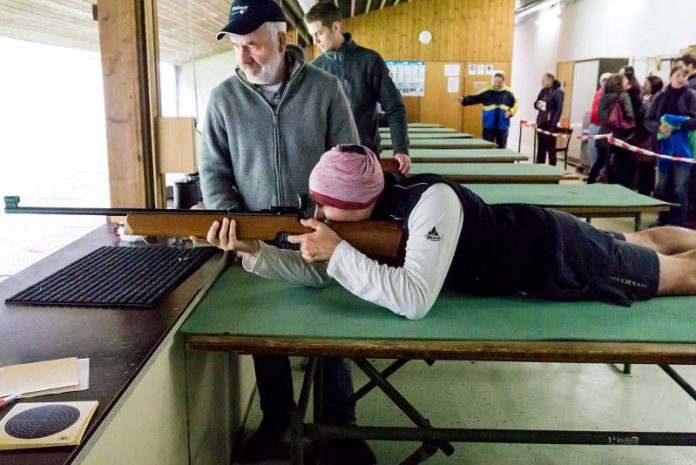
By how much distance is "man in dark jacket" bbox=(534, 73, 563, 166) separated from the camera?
9633 mm

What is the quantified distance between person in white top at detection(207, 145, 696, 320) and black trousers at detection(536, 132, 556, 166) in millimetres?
8320

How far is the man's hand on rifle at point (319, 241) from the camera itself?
61.6 inches

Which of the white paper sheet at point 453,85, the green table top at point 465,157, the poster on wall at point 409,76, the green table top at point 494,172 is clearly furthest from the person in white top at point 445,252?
the white paper sheet at point 453,85

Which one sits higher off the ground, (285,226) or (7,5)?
(7,5)

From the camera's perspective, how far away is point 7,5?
3.44 meters

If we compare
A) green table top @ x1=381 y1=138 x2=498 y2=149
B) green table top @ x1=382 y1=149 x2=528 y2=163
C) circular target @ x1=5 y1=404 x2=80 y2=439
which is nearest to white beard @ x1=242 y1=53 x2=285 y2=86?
circular target @ x1=5 y1=404 x2=80 y2=439

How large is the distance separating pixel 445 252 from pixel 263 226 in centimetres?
50

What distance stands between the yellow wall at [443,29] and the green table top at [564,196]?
905 centimetres

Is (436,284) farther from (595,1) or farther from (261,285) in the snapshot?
(595,1)

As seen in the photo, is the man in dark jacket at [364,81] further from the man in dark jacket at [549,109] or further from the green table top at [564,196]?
the man in dark jacket at [549,109]

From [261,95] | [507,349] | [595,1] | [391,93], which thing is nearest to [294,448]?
[507,349]

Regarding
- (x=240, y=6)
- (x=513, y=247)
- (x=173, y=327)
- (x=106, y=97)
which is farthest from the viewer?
(x=106, y=97)

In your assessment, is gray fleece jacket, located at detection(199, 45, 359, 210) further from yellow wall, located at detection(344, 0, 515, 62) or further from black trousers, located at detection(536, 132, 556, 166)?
yellow wall, located at detection(344, 0, 515, 62)

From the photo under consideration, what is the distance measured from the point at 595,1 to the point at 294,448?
13014 millimetres
